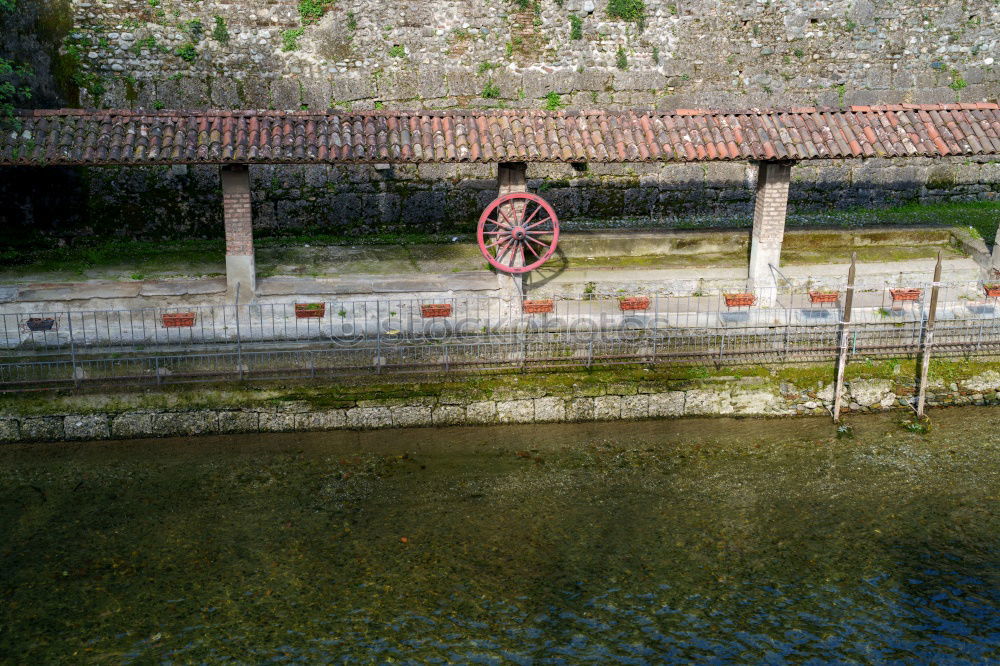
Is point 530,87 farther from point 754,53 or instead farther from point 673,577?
point 673,577

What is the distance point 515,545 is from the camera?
12.9 m

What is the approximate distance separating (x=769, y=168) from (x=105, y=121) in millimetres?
10322

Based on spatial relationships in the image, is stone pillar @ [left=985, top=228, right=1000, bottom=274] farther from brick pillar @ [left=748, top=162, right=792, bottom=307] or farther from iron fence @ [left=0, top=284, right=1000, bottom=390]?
brick pillar @ [left=748, top=162, right=792, bottom=307]

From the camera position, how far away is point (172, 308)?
54.1 feet

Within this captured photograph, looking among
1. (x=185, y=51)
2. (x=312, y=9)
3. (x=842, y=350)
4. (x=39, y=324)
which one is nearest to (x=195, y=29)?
(x=185, y=51)

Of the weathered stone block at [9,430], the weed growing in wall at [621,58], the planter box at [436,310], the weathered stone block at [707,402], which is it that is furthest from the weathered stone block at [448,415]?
the weed growing in wall at [621,58]

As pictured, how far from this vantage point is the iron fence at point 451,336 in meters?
15.3

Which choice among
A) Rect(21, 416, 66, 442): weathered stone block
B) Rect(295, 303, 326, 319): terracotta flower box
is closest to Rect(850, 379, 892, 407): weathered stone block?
Rect(295, 303, 326, 319): terracotta flower box

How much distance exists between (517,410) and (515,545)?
326 centimetres

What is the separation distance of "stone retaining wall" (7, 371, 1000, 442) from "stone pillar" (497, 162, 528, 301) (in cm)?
212

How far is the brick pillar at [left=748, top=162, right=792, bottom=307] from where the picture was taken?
17062 mm

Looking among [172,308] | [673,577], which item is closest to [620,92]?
[172,308]

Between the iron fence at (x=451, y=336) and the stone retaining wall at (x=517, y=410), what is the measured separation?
47cm

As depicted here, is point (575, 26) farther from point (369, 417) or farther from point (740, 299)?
point (369, 417)
